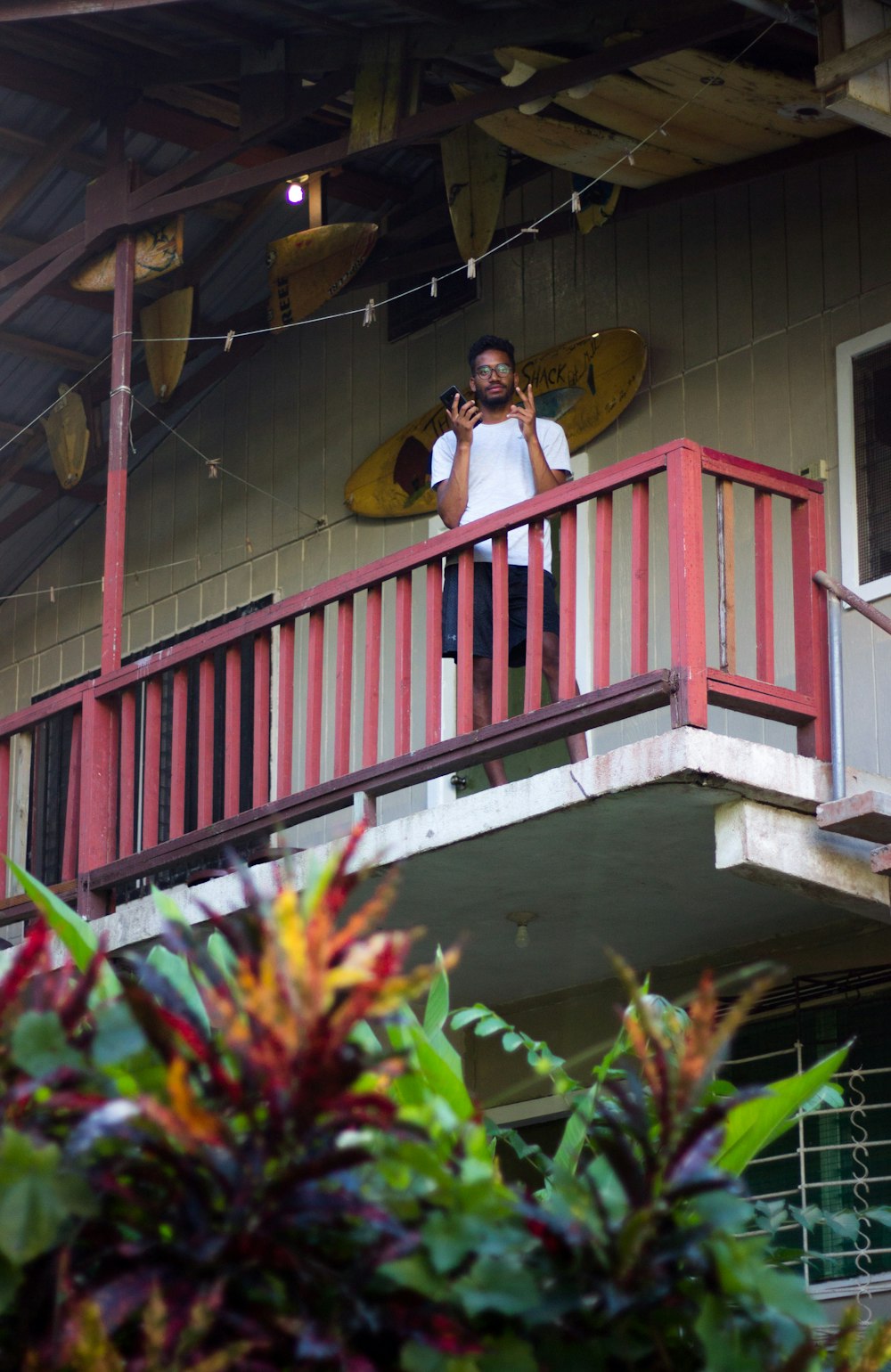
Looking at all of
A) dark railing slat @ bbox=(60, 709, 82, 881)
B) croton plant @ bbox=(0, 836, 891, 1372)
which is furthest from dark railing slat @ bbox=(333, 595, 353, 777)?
croton plant @ bbox=(0, 836, 891, 1372)

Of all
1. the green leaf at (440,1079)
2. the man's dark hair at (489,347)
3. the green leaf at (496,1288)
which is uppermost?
the man's dark hair at (489,347)

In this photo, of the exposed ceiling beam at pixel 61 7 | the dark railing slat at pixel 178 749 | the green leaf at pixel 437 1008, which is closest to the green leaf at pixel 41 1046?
the green leaf at pixel 437 1008

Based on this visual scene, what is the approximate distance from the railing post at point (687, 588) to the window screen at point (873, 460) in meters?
1.57

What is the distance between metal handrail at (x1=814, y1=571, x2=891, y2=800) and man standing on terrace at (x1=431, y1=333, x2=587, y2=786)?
1.03 metres

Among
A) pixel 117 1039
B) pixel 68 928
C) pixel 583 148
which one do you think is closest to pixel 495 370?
pixel 583 148

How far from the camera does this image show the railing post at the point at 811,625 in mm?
5949

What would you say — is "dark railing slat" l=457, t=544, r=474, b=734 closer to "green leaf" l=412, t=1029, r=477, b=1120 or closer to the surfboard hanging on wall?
"green leaf" l=412, t=1029, r=477, b=1120

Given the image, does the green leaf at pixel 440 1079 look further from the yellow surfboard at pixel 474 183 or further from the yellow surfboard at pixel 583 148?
the yellow surfboard at pixel 474 183

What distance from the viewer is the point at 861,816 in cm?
562

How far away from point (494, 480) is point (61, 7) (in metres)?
2.49

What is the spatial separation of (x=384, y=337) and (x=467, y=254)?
1.70m

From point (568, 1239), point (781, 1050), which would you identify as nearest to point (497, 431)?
point (781, 1050)

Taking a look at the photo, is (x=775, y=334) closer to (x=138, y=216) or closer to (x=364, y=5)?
(x=364, y=5)

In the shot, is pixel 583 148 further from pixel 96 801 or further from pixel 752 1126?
pixel 752 1126
